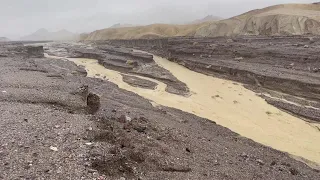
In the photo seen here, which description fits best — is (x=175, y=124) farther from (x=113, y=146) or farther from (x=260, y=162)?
(x=113, y=146)

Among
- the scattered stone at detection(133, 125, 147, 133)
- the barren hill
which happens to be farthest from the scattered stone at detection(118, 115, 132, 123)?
the barren hill

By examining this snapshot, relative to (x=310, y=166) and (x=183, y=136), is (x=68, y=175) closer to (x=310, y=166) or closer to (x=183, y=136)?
(x=183, y=136)

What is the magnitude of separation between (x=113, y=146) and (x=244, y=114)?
12.4 m

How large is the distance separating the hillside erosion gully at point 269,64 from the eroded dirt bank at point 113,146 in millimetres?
8587

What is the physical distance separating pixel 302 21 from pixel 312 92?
37.8 m

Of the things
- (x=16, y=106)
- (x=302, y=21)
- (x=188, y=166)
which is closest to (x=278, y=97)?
(x=188, y=166)

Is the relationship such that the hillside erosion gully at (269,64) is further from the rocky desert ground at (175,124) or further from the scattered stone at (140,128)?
the scattered stone at (140,128)

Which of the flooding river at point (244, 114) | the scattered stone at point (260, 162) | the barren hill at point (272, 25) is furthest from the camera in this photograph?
→ the barren hill at point (272, 25)

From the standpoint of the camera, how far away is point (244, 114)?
20.3 meters

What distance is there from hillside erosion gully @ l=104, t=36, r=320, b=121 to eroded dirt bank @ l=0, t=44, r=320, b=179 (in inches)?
338

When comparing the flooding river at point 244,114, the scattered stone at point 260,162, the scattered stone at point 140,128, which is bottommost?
the flooding river at point 244,114

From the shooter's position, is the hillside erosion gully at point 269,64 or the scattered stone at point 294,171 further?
the hillside erosion gully at point 269,64

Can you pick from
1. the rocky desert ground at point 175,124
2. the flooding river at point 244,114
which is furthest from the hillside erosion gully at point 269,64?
the flooding river at point 244,114

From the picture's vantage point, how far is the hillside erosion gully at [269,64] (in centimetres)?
2390
